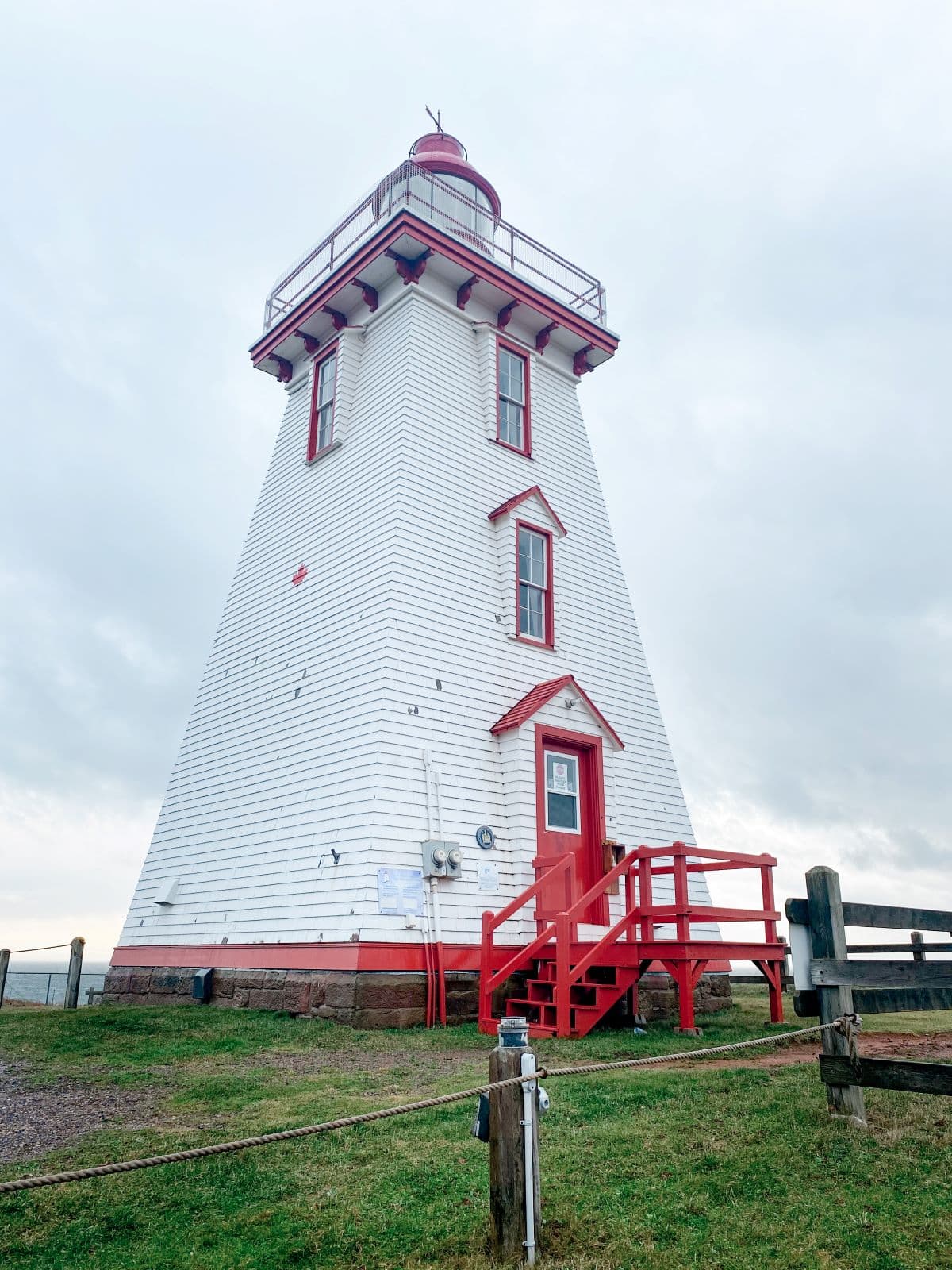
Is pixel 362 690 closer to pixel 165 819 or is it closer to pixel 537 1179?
pixel 165 819

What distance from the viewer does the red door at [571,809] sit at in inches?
550

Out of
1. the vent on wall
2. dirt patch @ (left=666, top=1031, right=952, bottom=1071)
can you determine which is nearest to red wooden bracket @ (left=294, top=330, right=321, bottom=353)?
the vent on wall

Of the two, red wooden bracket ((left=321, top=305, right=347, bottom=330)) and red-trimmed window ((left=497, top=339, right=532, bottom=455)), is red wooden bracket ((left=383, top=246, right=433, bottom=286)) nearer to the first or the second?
red wooden bracket ((left=321, top=305, right=347, bottom=330))

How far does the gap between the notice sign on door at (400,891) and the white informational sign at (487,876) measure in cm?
101

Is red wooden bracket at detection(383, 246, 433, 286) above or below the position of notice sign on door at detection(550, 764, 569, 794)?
above

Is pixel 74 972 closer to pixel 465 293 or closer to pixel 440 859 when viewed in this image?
pixel 440 859

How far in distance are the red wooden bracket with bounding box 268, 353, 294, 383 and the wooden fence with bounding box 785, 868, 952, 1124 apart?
15571 millimetres

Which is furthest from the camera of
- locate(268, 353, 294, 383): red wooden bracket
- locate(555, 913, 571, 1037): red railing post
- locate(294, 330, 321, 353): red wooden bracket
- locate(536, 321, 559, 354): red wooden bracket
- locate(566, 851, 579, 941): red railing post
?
locate(268, 353, 294, 383): red wooden bracket

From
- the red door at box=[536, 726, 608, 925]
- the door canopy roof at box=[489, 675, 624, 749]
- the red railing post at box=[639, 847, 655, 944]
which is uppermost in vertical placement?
the door canopy roof at box=[489, 675, 624, 749]

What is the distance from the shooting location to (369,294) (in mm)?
16938

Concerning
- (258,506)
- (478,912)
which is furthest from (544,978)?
(258,506)

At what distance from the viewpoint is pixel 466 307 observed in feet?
56.3

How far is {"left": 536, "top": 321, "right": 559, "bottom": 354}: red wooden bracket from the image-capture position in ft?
59.0

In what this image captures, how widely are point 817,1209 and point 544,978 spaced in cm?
798
